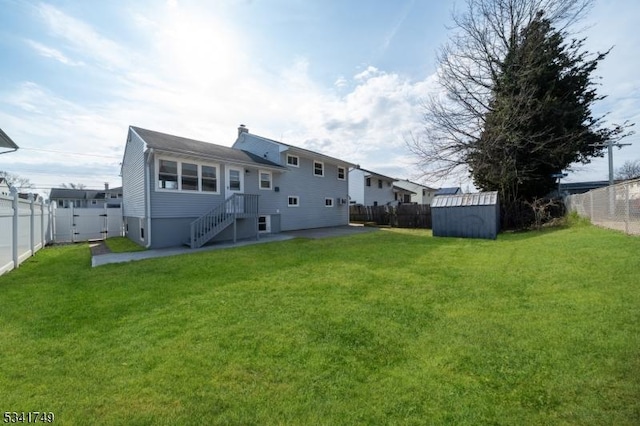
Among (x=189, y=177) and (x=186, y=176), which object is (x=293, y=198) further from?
(x=186, y=176)

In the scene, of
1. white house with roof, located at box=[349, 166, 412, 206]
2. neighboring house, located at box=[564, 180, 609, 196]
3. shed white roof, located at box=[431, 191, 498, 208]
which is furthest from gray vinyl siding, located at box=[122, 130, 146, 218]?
neighboring house, located at box=[564, 180, 609, 196]

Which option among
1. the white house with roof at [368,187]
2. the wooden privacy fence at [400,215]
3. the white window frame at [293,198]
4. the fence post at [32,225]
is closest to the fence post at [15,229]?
the fence post at [32,225]

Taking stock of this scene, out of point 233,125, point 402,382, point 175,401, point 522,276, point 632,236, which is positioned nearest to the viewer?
point 175,401

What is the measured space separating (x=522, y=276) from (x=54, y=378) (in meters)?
7.01

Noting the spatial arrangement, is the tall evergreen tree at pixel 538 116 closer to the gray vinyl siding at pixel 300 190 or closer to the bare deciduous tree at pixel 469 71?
the bare deciduous tree at pixel 469 71

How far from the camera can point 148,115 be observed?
16688 millimetres

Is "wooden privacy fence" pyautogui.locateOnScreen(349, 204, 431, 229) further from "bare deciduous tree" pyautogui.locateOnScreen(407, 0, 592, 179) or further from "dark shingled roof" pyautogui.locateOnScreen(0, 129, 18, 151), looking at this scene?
"dark shingled roof" pyautogui.locateOnScreen(0, 129, 18, 151)

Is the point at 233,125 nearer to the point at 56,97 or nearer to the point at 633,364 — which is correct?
the point at 56,97

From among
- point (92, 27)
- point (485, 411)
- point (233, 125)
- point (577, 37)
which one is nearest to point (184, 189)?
point (92, 27)

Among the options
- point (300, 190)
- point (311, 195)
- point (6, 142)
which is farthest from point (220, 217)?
point (6, 142)

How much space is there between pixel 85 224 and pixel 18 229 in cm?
830

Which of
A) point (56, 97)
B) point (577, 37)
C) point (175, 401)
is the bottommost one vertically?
point (175, 401)

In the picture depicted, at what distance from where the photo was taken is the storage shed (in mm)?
12703

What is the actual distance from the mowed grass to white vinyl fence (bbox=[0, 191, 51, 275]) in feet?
4.87
